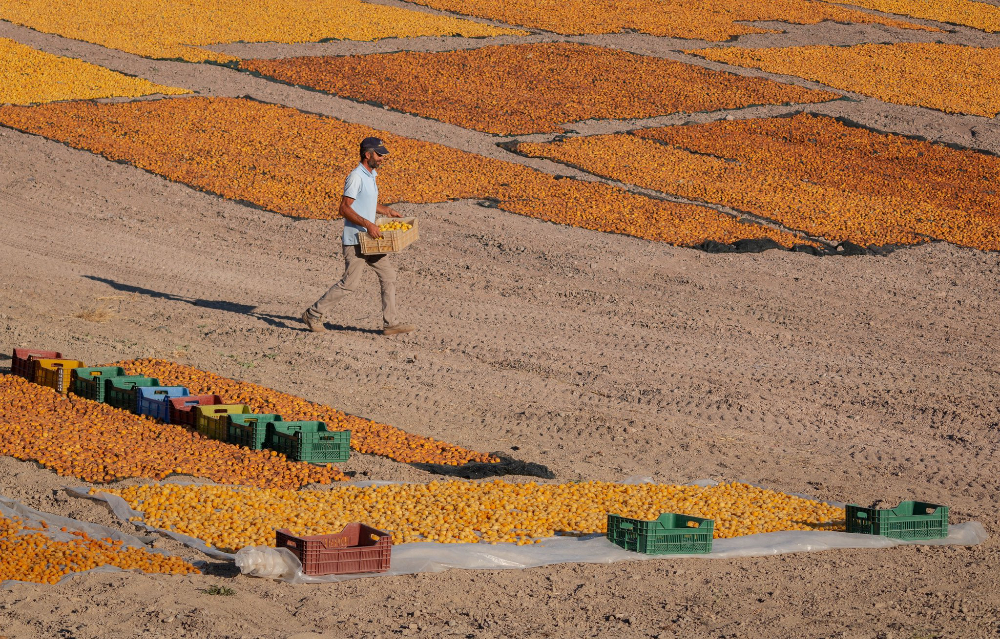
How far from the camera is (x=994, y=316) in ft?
52.9

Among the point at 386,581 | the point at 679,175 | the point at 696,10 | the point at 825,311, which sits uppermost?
the point at 696,10

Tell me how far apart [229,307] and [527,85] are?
48.2ft

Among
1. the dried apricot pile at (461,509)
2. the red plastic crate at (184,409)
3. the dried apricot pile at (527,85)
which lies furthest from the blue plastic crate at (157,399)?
the dried apricot pile at (527,85)

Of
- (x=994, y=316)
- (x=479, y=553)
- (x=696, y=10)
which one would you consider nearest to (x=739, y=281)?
(x=994, y=316)

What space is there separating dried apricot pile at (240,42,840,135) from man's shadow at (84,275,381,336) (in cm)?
1017

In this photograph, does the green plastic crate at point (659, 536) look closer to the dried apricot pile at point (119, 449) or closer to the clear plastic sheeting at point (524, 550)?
the clear plastic sheeting at point (524, 550)

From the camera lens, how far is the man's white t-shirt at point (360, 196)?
13.3 metres

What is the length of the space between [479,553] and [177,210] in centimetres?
1193

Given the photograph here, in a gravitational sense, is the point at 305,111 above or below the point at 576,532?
above

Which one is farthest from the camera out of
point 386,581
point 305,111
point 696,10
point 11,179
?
point 696,10

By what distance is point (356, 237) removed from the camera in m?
13.6

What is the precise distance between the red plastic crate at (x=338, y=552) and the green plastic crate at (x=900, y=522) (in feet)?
11.2

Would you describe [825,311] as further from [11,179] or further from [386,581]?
[11,179]

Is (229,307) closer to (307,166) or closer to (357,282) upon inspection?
(357,282)
